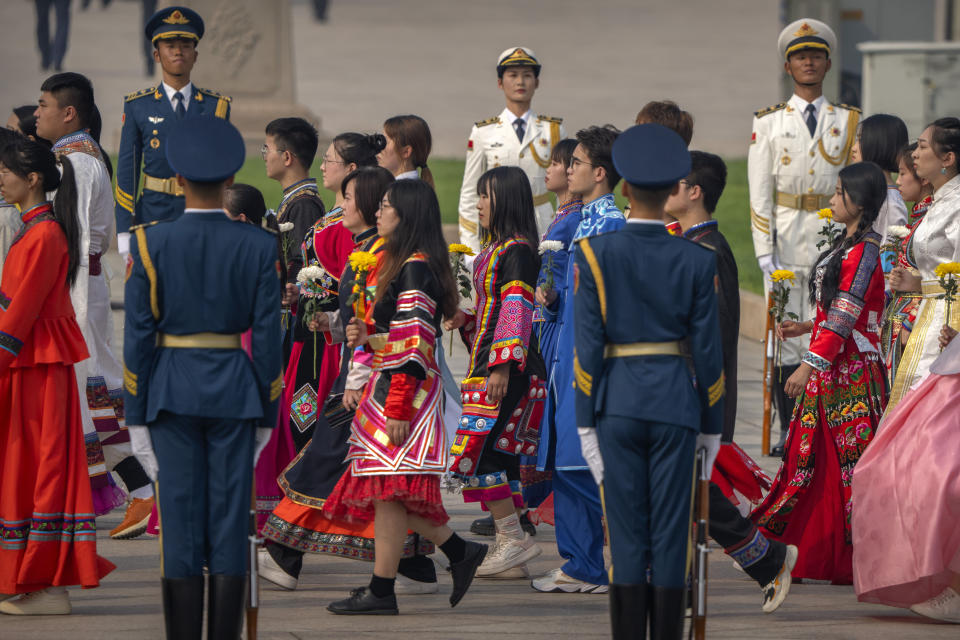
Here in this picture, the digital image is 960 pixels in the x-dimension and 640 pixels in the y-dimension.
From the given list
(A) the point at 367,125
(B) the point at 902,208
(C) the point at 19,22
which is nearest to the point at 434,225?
(B) the point at 902,208

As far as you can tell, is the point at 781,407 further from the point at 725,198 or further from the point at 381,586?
the point at 725,198

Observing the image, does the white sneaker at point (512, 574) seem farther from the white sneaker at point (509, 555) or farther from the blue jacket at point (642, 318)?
the blue jacket at point (642, 318)

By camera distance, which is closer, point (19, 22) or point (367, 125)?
point (367, 125)

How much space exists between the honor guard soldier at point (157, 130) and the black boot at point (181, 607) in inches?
129

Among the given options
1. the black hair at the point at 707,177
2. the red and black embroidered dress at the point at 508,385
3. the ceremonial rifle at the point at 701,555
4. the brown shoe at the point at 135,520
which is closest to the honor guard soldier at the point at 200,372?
the ceremonial rifle at the point at 701,555

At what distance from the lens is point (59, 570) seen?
5.94m

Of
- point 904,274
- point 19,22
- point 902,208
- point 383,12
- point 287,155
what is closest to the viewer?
point 904,274

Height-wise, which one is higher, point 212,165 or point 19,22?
point 19,22

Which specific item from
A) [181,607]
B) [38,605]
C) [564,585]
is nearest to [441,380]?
[564,585]

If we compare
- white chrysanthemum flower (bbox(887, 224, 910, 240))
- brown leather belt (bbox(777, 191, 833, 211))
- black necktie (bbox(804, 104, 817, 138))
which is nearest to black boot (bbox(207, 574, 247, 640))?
white chrysanthemum flower (bbox(887, 224, 910, 240))

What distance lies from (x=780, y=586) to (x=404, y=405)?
4.98 feet

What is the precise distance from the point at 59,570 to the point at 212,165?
173 cm

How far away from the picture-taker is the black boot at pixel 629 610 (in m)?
5.04

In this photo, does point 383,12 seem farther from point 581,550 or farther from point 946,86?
point 581,550
